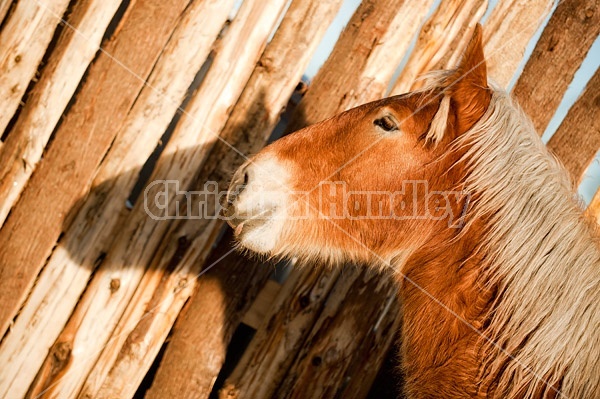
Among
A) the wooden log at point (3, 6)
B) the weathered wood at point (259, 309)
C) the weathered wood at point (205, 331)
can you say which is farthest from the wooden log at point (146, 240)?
the wooden log at point (3, 6)

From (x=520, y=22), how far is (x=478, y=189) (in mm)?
1792

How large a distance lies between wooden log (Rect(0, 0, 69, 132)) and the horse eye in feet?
6.84

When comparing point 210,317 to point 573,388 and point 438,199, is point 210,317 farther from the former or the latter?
point 573,388

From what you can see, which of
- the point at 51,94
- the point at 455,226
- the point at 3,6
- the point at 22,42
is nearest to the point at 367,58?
the point at 455,226

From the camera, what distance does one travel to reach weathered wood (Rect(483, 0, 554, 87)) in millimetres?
3150

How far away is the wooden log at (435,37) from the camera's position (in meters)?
3.08

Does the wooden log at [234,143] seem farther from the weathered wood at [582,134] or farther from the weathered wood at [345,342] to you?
the weathered wood at [582,134]

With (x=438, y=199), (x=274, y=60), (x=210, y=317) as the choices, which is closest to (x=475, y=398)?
(x=438, y=199)

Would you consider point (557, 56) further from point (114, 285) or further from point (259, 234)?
point (114, 285)

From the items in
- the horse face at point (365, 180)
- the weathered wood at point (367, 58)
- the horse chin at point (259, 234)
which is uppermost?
the weathered wood at point (367, 58)

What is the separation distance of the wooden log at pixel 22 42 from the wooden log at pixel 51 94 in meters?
0.08

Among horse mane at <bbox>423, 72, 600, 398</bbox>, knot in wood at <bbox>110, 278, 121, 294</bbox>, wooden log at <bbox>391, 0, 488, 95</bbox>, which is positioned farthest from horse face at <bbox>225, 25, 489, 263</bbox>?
knot in wood at <bbox>110, 278, 121, 294</bbox>

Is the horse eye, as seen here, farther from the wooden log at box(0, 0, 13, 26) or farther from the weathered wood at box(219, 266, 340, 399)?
the wooden log at box(0, 0, 13, 26)

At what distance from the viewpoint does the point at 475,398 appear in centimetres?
180
